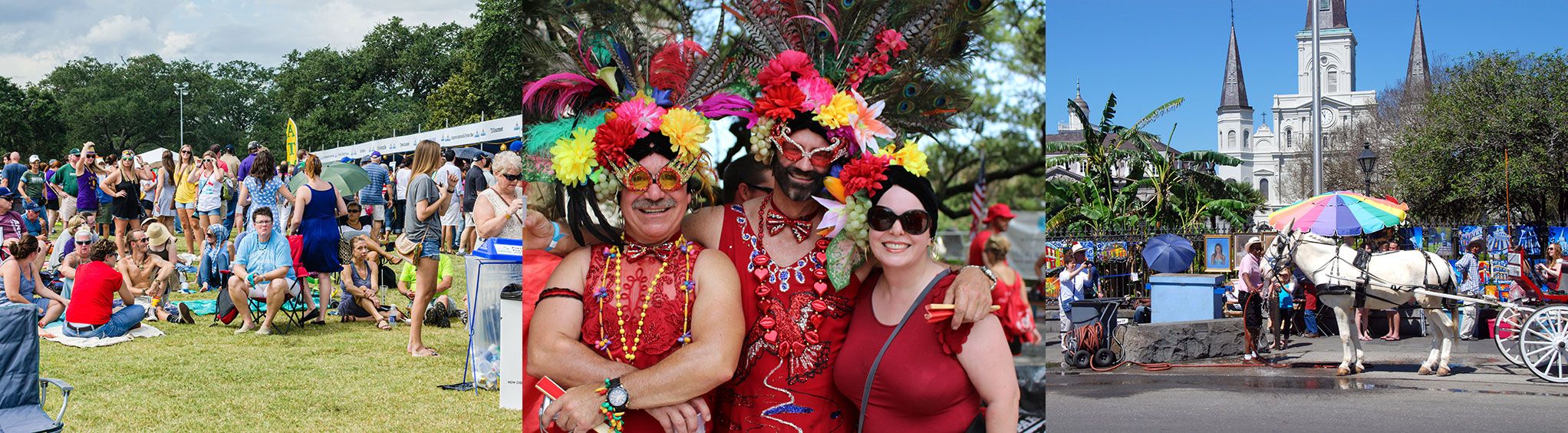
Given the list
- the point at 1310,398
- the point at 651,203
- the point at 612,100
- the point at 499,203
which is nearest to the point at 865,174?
the point at 651,203

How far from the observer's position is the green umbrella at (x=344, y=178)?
12.7 m

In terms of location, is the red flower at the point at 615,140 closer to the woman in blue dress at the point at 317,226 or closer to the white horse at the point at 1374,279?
the woman in blue dress at the point at 317,226

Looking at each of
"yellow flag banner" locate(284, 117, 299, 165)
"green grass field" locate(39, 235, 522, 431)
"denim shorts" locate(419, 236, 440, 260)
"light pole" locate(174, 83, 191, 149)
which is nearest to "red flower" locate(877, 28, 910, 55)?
"green grass field" locate(39, 235, 522, 431)

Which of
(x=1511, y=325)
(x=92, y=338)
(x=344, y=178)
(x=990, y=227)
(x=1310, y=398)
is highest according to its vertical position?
(x=344, y=178)

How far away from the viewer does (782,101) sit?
2479 mm

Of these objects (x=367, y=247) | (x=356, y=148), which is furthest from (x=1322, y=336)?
(x=356, y=148)

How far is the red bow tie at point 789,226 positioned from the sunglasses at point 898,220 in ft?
0.67

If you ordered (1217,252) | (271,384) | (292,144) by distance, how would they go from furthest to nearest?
(292,144) → (1217,252) → (271,384)

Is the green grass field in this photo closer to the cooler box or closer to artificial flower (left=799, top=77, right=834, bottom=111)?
the cooler box

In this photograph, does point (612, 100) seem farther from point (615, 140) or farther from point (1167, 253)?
point (1167, 253)

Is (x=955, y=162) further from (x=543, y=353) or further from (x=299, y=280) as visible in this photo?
(x=299, y=280)

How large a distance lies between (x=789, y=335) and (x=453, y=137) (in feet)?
58.0

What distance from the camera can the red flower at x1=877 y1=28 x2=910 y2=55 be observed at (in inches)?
103

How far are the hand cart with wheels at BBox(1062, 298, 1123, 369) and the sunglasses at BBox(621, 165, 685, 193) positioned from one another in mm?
8833
